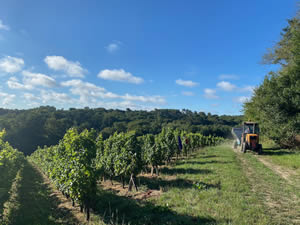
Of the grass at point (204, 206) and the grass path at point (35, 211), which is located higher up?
the grass at point (204, 206)

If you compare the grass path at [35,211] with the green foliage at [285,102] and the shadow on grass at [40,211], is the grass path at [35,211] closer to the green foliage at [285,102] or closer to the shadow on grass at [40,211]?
the shadow on grass at [40,211]

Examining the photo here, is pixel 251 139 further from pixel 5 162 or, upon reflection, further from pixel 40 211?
pixel 5 162

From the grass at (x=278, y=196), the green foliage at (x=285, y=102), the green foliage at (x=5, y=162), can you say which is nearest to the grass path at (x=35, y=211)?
the green foliage at (x=5, y=162)

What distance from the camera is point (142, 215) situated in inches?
228

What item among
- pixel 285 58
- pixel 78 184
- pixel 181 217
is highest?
pixel 285 58

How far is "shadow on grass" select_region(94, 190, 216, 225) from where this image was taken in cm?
495

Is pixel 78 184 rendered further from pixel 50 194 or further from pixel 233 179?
pixel 50 194

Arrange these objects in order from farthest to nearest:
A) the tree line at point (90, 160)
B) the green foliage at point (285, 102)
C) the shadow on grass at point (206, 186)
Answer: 1. the green foliage at point (285, 102)
2. the shadow on grass at point (206, 186)
3. the tree line at point (90, 160)

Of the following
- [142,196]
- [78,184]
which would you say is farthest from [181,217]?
[78,184]

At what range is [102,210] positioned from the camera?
23.8 feet

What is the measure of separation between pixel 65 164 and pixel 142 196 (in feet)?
11.5

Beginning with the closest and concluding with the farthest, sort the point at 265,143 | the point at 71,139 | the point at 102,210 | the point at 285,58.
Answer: the point at 102,210
the point at 71,139
the point at 285,58
the point at 265,143

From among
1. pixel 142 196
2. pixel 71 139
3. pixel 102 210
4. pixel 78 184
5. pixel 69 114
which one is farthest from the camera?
pixel 69 114

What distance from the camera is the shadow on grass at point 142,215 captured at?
4954mm
